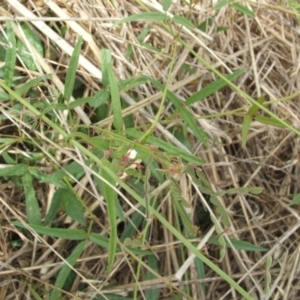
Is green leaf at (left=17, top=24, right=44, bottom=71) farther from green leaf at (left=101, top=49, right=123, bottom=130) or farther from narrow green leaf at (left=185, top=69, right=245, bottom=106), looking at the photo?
narrow green leaf at (left=185, top=69, right=245, bottom=106)

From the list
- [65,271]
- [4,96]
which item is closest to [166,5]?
[4,96]

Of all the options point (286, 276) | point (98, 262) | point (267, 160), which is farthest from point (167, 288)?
point (267, 160)

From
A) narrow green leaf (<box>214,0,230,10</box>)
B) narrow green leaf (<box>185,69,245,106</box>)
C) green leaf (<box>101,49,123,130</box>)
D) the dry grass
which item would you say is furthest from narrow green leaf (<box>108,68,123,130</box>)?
narrow green leaf (<box>214,0,230,10</box>)

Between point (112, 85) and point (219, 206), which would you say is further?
point (112, 85)

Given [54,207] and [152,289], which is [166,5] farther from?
[152,289]

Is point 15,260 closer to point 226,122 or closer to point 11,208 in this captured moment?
point 11,208

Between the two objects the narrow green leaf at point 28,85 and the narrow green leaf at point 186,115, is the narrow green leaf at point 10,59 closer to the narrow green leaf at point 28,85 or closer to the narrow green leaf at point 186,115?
the narrow green leaf at point 28,85
